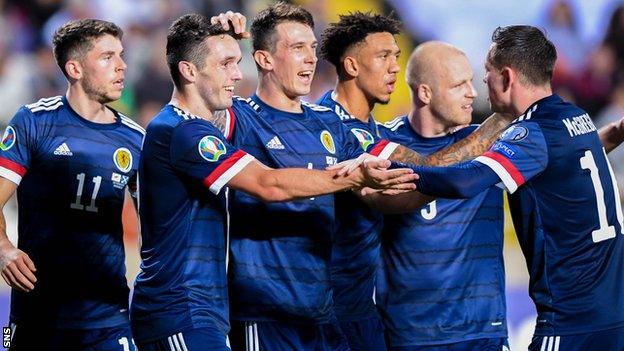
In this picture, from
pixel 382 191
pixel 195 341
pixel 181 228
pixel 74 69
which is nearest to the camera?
pixel 195 341

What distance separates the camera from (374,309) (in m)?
7.44

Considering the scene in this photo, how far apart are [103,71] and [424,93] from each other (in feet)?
6.93

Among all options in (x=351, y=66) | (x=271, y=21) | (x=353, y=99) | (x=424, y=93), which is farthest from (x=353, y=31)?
(x=271, y=21)

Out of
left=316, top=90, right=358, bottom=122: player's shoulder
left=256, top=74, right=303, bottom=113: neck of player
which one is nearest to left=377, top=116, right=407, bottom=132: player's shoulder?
left=316, top=90, right=358, bottom=122: player's shoulder

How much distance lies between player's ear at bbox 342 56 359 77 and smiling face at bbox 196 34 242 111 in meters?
1.49

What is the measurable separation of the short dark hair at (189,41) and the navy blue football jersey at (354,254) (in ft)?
3.87

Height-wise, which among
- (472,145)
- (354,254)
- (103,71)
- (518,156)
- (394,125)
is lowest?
(354,254)

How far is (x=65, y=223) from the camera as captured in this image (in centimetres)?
723

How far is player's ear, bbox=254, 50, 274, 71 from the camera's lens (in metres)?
7.12

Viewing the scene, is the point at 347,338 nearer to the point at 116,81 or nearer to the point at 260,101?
the point at 260,101

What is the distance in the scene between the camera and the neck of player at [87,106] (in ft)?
24.8

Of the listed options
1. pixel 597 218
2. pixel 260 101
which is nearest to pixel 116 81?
pixel 260 101

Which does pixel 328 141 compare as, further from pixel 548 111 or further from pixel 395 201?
pixel 548 111

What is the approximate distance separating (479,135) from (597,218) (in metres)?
1.32
